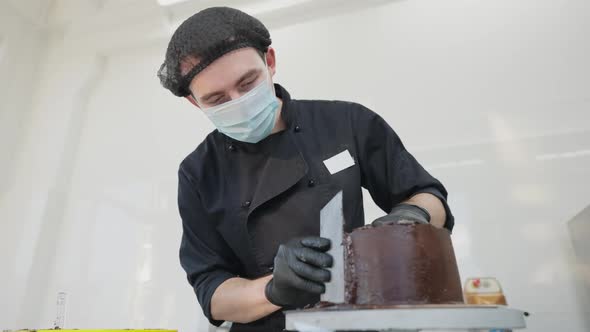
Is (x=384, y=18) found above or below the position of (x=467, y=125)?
above

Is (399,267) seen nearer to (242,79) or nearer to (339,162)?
(339,162)

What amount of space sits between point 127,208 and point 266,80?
7.06 ft

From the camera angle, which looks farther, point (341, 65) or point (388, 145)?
point (341, 65)

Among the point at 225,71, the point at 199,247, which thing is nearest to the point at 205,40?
the point at 225,71

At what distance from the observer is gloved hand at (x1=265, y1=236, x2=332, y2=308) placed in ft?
3.13

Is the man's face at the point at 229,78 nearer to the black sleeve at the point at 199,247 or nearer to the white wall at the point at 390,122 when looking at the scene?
the black sleeve at the point at 199,247

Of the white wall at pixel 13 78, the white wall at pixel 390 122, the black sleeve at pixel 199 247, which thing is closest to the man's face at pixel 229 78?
the black sleeve at pixel 199 247

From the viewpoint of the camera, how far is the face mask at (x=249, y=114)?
135 centimetres

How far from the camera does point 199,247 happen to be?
1.44 meters

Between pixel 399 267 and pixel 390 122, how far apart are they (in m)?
1.93

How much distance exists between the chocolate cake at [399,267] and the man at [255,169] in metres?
0.18

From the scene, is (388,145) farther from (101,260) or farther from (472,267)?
(101,260)

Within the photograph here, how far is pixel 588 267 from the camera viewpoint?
206cm

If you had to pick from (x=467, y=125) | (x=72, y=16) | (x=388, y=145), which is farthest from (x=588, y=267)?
(x=72, y=16)
